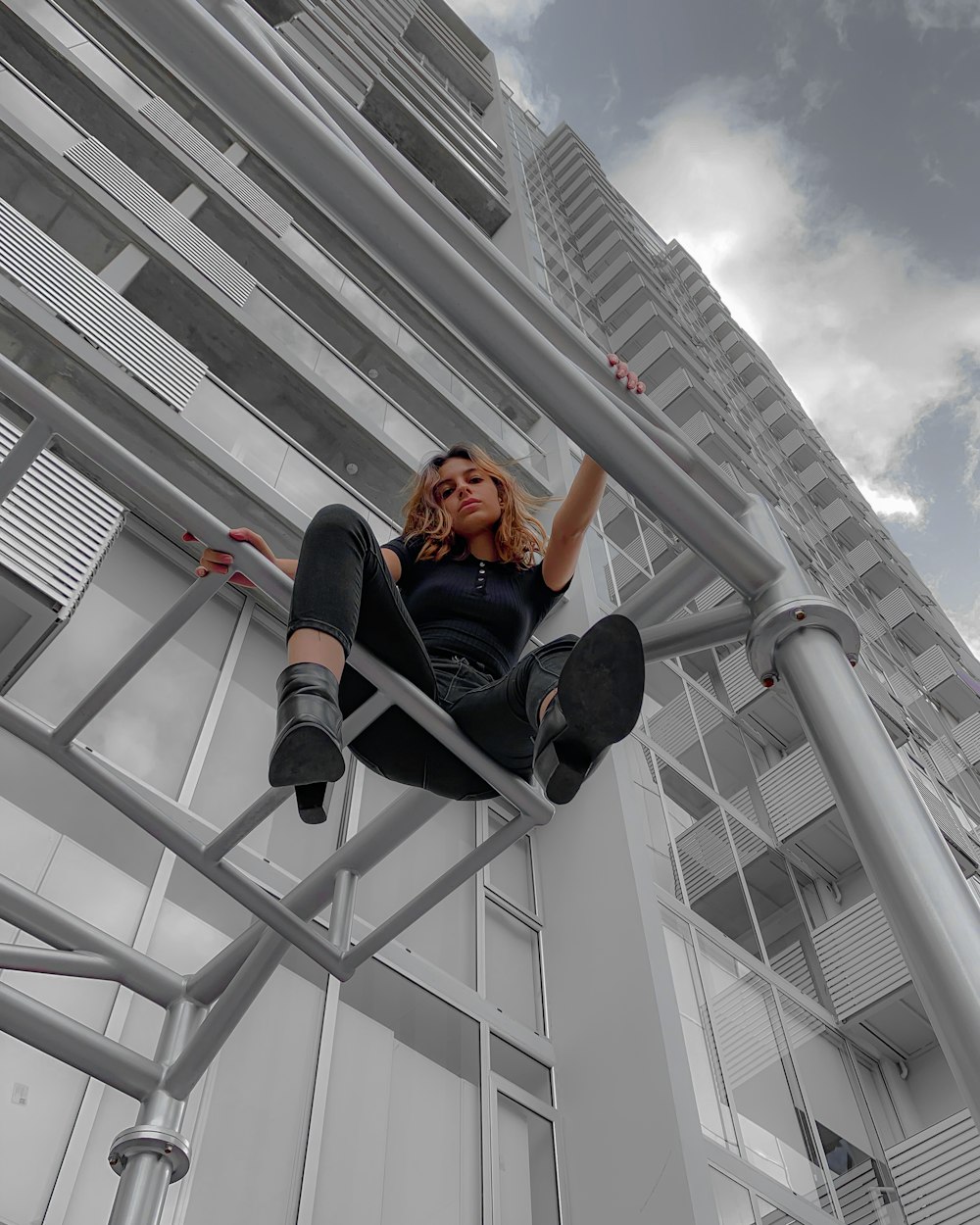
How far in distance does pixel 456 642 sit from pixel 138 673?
470 centimetres

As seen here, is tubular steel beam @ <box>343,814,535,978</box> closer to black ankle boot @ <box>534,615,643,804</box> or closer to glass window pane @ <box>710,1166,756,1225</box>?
black ankle boot @ <box>534,615,643,804</box>

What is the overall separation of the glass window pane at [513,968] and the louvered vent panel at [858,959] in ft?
16.2

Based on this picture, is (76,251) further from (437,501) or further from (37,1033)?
(37,1033)

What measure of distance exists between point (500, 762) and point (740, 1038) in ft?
24.5

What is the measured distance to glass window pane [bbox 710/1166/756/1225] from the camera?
737cm

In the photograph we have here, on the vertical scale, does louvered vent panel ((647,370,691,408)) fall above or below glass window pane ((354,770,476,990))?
above

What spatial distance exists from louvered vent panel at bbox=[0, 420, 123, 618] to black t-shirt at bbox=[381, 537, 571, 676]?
11.8 ft

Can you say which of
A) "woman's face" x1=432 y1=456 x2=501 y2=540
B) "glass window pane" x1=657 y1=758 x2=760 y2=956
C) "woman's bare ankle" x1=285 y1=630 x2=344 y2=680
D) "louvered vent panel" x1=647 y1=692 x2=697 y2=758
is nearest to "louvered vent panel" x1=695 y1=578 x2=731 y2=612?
"louvered vent panel" x1=647 y1=692 x2=697 y2=758

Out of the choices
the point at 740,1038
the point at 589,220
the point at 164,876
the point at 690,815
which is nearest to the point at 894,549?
the point at 589,220

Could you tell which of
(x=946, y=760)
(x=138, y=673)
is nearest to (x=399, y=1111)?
(x=138, y=673)

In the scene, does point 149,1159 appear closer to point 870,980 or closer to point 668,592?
point 668,592

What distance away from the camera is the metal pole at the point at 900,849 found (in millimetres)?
1462

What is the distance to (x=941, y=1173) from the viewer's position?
10.5 m

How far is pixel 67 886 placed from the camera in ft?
20.4
